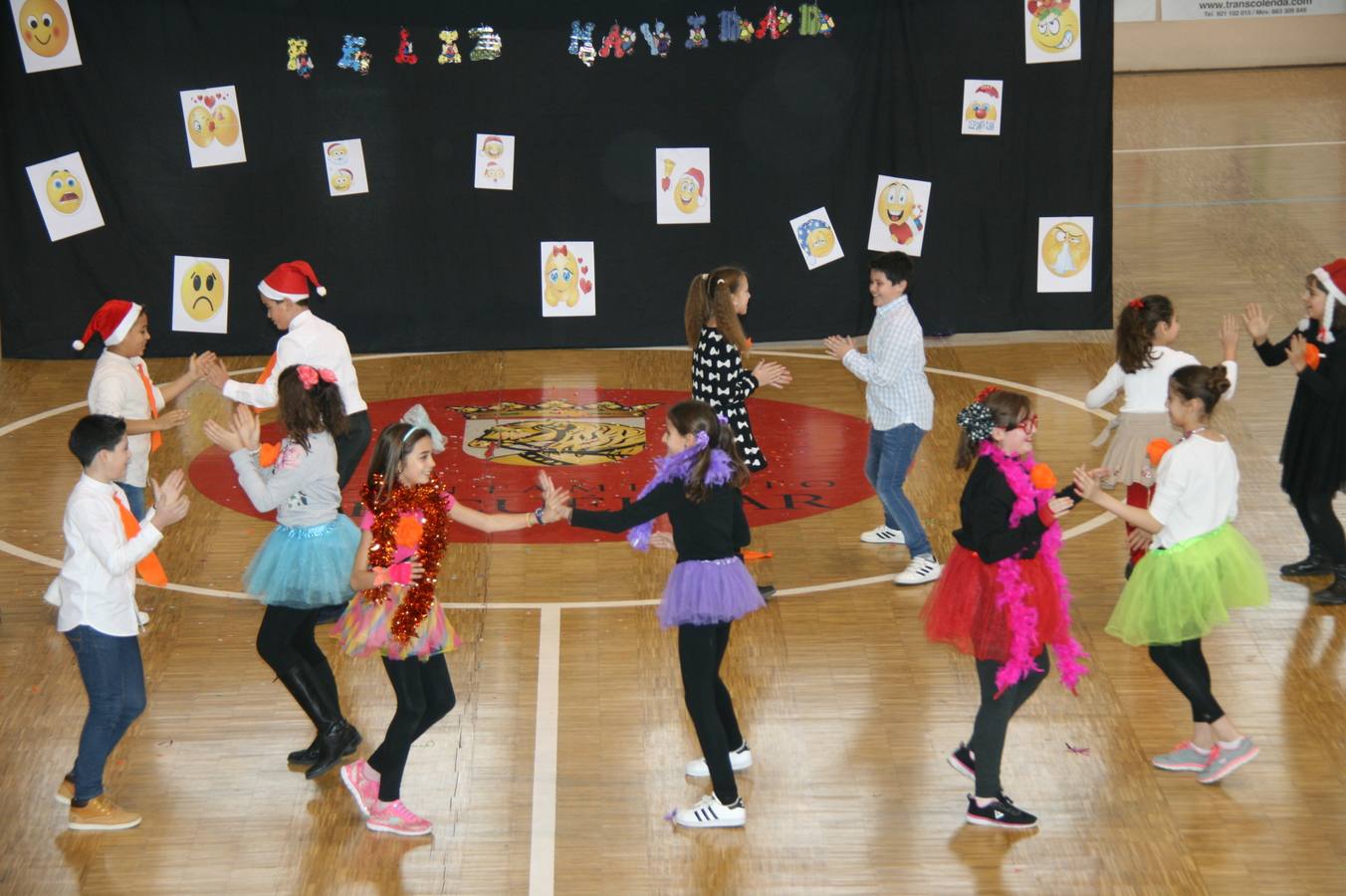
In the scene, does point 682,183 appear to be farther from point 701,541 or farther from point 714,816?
point 714,816

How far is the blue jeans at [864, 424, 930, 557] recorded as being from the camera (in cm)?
737

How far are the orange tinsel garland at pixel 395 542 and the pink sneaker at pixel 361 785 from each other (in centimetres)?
66

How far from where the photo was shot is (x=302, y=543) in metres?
5.73

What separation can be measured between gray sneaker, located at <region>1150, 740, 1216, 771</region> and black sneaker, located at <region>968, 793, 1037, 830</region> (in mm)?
650

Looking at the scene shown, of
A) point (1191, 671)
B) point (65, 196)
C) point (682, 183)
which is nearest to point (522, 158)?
point (682, 183)

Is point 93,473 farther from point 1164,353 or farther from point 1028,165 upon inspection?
point 1028,165

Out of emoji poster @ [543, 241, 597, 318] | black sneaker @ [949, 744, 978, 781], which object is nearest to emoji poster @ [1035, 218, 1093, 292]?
emoji poster @ [543, 241, 597, 318]

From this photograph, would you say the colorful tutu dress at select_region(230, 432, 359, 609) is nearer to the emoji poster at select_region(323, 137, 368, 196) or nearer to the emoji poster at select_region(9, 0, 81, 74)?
the emoji poster at select_region(323, 137, 368, 196)

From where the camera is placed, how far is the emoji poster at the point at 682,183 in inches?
443

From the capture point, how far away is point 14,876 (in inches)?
201

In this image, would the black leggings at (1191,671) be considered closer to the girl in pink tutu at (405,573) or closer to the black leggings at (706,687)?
the black leggings at (706,687)

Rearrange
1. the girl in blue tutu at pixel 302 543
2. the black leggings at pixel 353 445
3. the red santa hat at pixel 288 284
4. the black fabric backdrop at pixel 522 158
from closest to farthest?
1. the girl in blue tutu at pixel 302 543
2. the red santa hat at pixel 288 284
3. the black leggings at pixel 353 445
4. the black fabric backdrop at pixel 522 158

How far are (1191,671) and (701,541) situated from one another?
1783 mm

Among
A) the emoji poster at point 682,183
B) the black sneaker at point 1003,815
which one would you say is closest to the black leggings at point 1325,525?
the black sneaker at point 1003,815
